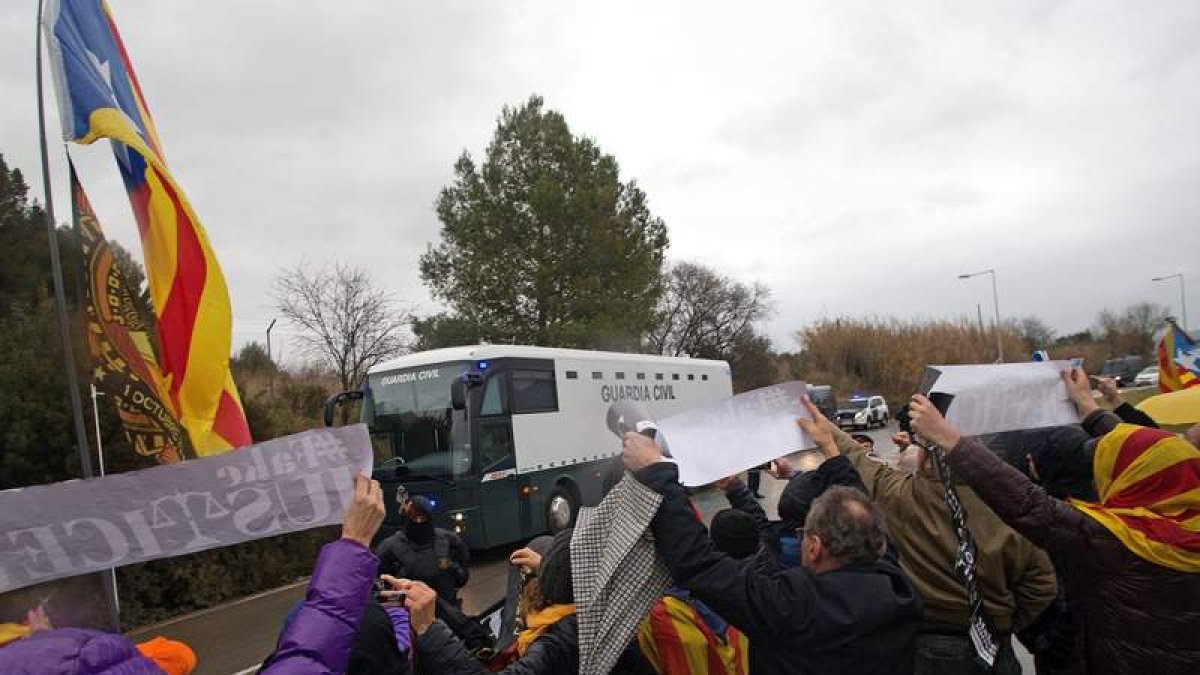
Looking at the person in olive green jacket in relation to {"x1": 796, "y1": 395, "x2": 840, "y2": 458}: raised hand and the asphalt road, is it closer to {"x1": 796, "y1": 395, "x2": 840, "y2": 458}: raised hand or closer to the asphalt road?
{"x1": 796, "y1": 395, "x2": 840, "y2": 458}: raised hand

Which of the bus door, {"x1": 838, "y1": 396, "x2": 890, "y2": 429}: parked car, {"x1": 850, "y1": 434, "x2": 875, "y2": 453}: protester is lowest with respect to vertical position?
{"x1": 838, "y1": 396, "x2": 890, "y2": 429}: parked car

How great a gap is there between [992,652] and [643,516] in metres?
1.51

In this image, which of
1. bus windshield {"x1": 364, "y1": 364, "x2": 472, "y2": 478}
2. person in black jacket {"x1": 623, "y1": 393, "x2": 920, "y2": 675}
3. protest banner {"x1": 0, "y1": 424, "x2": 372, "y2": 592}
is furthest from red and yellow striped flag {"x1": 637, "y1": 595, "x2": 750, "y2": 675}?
bus windshield {"x1": 364, "y1": 364, "x2": 472, "y2": 478}

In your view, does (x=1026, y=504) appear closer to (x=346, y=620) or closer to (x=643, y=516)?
(x=643, y=516)

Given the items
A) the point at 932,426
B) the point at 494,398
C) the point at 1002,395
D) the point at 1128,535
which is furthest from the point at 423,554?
the point at 494,398

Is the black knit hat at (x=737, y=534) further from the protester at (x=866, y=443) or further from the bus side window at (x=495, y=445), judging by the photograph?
the bus side window at (x=495, y=445)

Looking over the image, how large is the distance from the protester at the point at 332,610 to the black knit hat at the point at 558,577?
75cm

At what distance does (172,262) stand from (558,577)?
8.59 ft

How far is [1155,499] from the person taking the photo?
2.18m

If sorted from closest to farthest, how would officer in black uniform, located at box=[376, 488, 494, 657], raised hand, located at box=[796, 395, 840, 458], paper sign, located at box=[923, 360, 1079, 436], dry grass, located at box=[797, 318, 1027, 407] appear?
raised hand, located at box=[796, 395, 840, 458], paper sign, located at box=[923, 360, 1079, 436], officer in black uniform, located at box=[376, 488, 494, 657], dry grass, located at box=[797, 318, 1027, 407]

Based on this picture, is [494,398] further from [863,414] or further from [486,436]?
[863,414]

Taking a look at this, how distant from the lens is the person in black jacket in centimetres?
197

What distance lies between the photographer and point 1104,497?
2.33 m

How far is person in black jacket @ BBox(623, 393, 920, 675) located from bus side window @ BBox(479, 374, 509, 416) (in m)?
8.98
